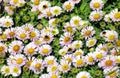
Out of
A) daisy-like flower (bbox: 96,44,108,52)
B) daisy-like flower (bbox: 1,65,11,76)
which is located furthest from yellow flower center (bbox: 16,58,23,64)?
daisy-like flower (bbox: 96,44,108,52)

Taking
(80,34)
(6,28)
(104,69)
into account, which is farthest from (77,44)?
(6,28)

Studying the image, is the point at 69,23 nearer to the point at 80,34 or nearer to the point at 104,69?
the point at 80,34

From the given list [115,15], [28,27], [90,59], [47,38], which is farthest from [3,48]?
[115,15]

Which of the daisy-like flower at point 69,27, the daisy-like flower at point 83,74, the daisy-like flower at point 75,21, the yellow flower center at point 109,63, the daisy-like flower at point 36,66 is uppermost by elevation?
the daisy-like flower at point 75,21

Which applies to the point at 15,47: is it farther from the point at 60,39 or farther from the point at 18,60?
the point at 60,39

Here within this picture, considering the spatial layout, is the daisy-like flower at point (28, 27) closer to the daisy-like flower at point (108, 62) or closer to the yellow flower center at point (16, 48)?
the yellow flower center at point (16, 48)

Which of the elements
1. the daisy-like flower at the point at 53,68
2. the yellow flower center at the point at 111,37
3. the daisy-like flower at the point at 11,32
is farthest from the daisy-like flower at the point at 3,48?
the yellow flower center at the point at 111,37

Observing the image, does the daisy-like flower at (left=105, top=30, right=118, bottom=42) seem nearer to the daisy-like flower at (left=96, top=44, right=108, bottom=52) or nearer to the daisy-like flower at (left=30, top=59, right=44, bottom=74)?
the daisy-like flower at (left=96, top=44, right=108, bottom=52)

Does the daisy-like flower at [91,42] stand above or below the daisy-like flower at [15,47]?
below
